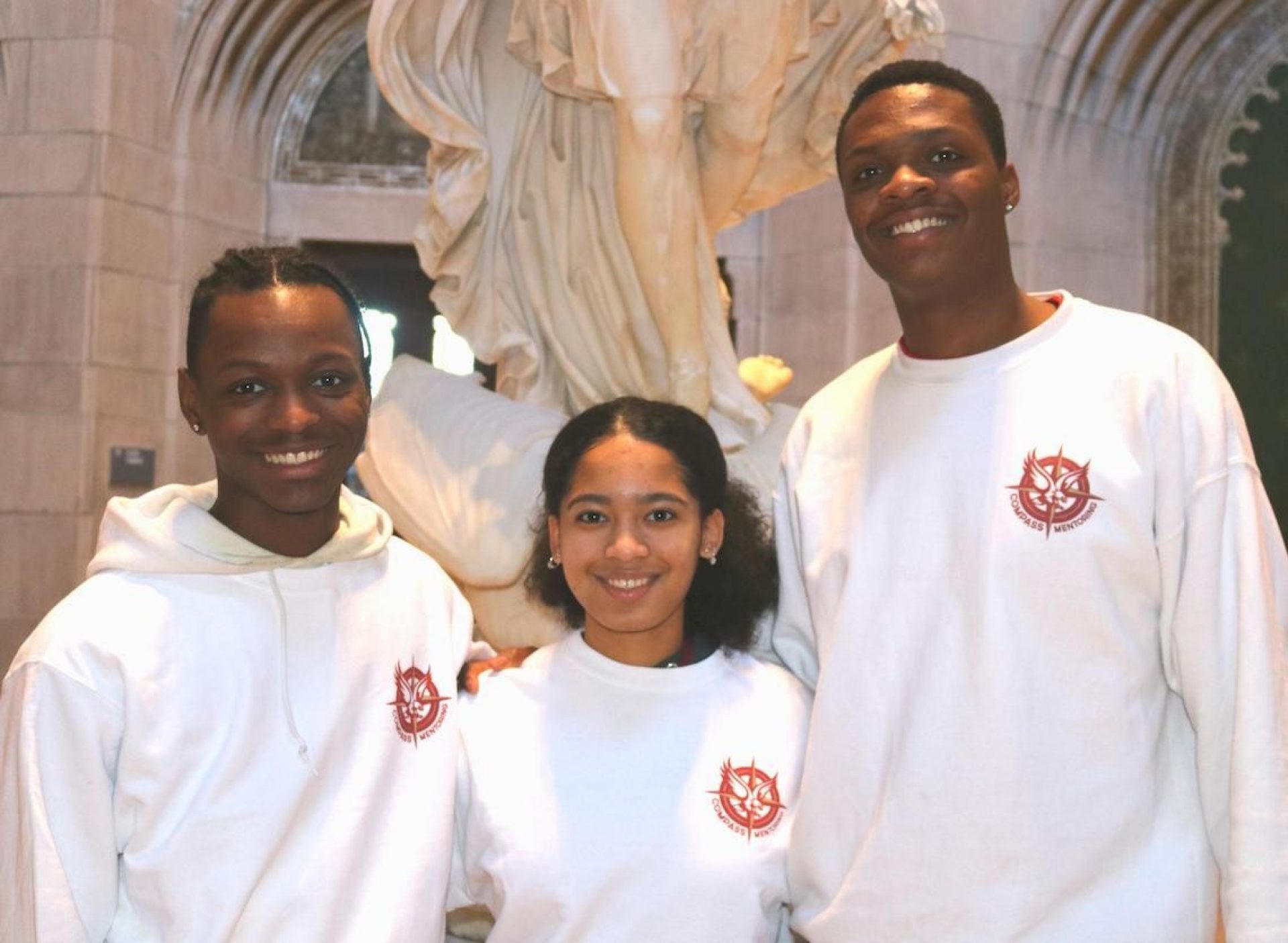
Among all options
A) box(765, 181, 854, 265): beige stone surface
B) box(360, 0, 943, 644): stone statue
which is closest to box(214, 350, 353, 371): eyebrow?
box(360, 0, 943, 644): stone statue

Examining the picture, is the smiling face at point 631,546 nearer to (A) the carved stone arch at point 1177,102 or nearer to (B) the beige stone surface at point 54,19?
(A) the carved stone arch at point 1177,102

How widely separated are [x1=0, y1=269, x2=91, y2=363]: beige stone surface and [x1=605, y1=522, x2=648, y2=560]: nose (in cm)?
545

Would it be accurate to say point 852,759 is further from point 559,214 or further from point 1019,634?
point 559,214

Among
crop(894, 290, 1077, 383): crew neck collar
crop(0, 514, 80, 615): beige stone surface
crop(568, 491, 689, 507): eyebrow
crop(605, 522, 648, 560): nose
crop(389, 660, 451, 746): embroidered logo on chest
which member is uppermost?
crop(894, 290, 1077, 383): crew neck collar

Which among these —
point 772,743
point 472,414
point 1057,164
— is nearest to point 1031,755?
point 772,743

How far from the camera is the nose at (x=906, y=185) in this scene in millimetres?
1721

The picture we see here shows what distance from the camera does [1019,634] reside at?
165 centimetres

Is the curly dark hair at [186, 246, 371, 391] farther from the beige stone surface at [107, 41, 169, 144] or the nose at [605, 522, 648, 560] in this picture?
the beige stone surface at [107, 41, 169, 144]

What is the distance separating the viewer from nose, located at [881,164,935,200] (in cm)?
172

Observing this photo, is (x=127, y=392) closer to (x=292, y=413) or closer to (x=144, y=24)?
(x=144, y=24)

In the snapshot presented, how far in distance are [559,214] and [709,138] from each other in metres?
0.37

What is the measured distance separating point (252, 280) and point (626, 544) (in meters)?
0.53

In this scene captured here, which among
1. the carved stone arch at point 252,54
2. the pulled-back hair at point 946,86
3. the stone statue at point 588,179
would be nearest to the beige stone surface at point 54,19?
the carved stone arch at point 252,54

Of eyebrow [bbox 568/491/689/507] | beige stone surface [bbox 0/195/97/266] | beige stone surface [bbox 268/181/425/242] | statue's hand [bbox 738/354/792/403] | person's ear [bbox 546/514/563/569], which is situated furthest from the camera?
beige stone surface [bbox 268/181/425/242]
